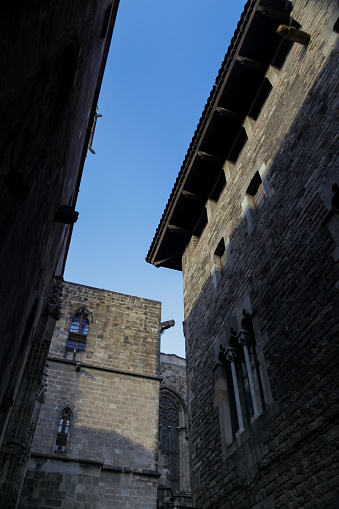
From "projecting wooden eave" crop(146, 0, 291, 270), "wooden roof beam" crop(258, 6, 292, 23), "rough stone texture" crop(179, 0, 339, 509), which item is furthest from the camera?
"projecting wooden eave" crop(146, 0, 291, 270)

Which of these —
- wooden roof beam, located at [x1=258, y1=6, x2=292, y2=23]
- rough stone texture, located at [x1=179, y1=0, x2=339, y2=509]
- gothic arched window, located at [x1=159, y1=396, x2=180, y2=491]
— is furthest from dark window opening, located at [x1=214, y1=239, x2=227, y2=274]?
gothic arched window, located at [x1=159, y1=396, x2=180, y2=491]

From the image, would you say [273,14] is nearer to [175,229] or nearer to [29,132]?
[175,229]

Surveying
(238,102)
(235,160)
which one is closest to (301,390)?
(235,160)

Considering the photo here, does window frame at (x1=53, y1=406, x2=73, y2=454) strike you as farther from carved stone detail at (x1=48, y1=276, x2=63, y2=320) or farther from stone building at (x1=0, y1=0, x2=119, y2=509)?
stone building at (x1=0, y1=0, x2=119, y2=509)

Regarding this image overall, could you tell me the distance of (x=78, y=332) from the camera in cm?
1789

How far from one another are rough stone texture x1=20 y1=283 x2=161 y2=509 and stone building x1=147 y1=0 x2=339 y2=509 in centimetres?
644

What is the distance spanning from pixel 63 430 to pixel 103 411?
1690 millimetres

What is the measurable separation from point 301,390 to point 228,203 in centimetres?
488

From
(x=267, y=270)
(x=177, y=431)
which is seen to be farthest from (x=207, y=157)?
(x=177, y=431)

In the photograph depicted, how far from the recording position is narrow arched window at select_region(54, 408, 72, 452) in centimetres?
1441

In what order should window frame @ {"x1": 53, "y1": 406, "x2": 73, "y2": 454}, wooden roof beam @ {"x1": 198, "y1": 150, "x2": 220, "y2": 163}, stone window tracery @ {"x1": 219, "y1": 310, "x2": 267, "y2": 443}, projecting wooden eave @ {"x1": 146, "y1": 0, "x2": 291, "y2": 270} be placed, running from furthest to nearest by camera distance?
1. window frame @ {"x1": 53, "y1": 406, "x2": 73, "y2": 454}
2. wooden roof beam @ {"x1": 198, "y1": 150, "x2": 220, "y2": 163}
3. projecting wooden eave @ {"x1": 146, "y1": 0, "x2": 291, "y2": 270}
4. stone window tracery @ {"x1": 219, "y1": 310, "x2": 267, "y2": 443}

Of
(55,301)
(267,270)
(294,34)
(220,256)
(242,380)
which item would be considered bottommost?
(242,380)

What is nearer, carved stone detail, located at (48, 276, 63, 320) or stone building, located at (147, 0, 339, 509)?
stone building, located at (147, 0, 339, 509)

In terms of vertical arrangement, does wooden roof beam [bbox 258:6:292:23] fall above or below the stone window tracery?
above
